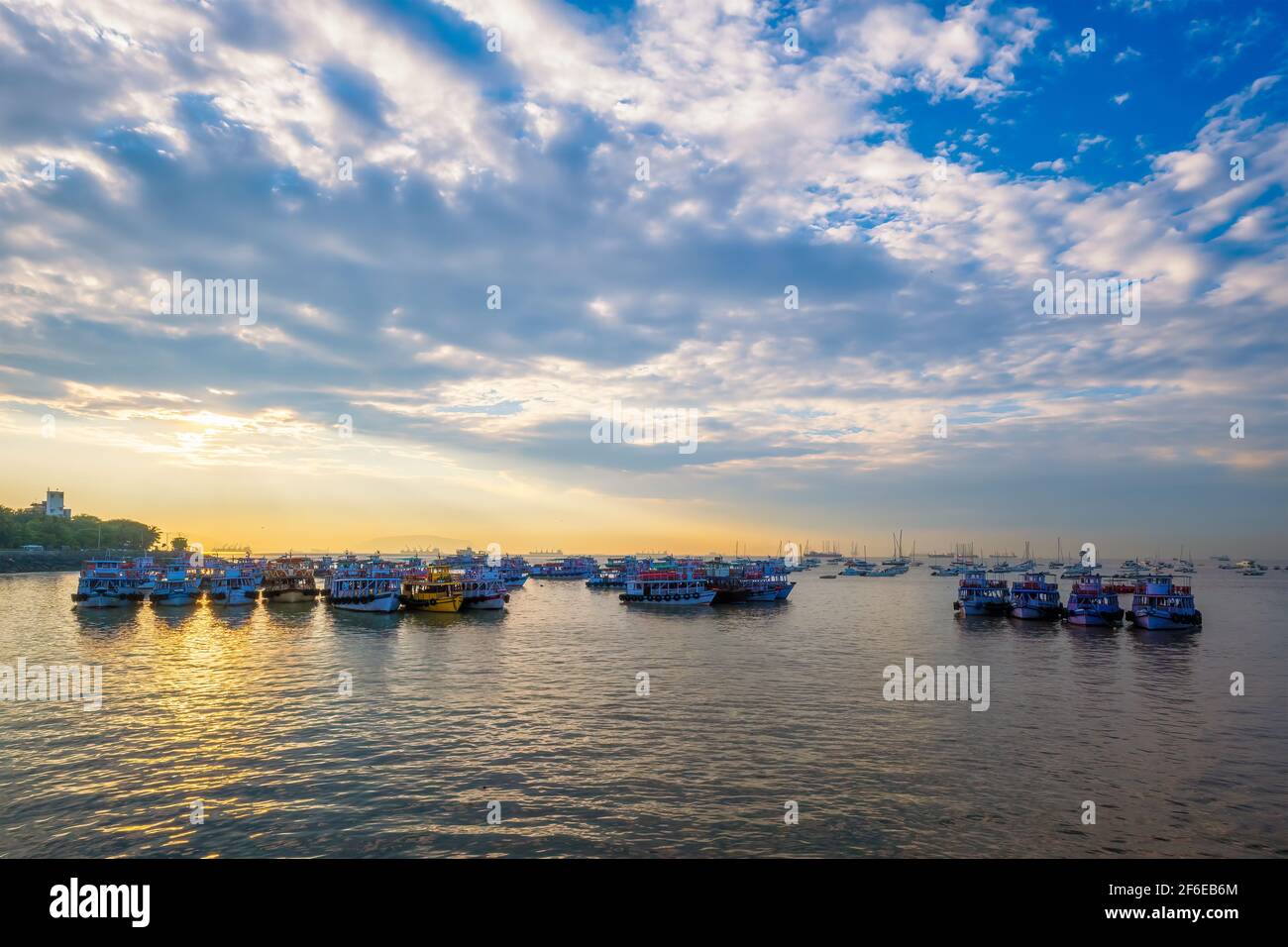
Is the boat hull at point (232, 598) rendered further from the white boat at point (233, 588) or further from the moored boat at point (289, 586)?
the moored boat at point (289, 586)

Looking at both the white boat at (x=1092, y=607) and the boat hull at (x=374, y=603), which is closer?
the white boat at (x=1092, y=607)

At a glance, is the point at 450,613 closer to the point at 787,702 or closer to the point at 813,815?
the point at 787,702

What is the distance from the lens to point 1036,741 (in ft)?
105

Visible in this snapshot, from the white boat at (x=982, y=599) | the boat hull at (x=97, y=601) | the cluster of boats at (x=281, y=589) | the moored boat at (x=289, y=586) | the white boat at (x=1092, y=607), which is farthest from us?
the moored boat at (x=289, y=586)

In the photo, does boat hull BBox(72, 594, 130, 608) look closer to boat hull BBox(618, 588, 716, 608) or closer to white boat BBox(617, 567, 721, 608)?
white boat BBox(617, 567, 721, 608)

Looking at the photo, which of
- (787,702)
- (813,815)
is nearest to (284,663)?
(787,702)

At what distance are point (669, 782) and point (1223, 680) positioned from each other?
155 ft

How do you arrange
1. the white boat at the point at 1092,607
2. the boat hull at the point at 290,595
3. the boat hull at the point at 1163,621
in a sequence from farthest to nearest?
the boat hull at the point at 290,595 → the white boat at the point at 1092,607 → the boat hull at the point at 1163,621

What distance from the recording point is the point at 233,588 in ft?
336

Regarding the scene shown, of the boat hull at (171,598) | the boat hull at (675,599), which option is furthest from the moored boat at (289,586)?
the boat hull at (675,599)

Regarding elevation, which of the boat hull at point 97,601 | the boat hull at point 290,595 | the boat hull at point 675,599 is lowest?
the boat hull at point 675,599

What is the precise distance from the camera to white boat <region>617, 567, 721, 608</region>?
368ft

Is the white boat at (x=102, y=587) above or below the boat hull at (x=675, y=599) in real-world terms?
above

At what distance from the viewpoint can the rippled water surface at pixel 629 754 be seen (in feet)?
69.6
